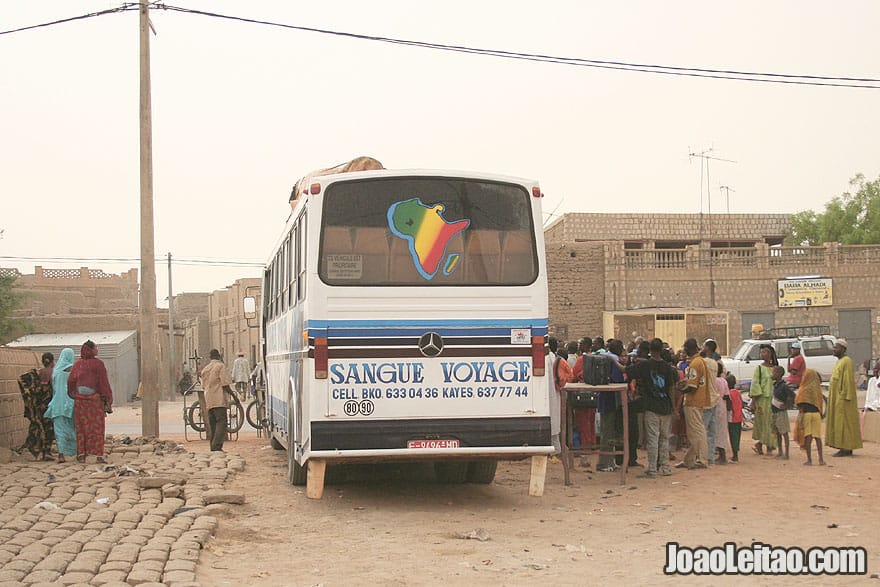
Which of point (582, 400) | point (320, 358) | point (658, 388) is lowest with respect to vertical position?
point (582, 400)

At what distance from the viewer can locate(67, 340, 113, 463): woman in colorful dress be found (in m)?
13.8

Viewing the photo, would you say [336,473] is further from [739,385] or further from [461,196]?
[739,385]

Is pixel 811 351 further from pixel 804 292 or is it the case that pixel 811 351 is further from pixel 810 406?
pixel 810 406

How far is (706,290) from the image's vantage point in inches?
→ 1380

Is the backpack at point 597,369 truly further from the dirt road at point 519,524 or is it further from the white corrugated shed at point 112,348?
the white corrugated shed at point 112,348

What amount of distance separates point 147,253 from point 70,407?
422cm

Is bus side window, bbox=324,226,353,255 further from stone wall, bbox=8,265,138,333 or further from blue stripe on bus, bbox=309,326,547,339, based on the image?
stone wall, bbox=8,265,138,333

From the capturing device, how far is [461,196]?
9523 mm

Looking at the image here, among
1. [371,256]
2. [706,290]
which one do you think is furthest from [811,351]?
[371,256]

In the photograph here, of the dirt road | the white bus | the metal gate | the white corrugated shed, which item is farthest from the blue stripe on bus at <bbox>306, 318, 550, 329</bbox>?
the metal gate

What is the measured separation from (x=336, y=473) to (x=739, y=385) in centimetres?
1379

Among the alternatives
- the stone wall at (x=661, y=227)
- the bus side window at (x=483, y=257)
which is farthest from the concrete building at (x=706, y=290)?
the bus side window at (x=483, y=257)

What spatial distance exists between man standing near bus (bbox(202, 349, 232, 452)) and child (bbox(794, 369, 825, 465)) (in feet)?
26.4

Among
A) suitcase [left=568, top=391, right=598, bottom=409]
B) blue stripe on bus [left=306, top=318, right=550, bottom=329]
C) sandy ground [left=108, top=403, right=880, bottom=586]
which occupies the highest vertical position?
blue stripe on bus [left=306, top=318, right=550, bottom=329]
